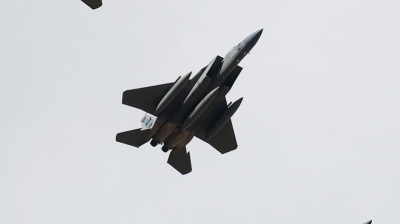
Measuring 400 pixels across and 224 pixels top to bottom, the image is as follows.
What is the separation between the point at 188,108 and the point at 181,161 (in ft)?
13.4

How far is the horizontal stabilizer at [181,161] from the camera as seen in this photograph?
36.3 meters

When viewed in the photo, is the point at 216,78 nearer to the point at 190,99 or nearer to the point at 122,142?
the point at 190,99

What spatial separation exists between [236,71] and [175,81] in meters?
2.86

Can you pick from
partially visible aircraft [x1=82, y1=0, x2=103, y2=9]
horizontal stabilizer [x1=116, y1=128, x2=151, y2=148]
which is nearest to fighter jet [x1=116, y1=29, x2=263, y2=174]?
horizontal stabilizer [x1=116, y1=128, x2=151, y2=148]

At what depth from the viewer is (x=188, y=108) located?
33.5 meters

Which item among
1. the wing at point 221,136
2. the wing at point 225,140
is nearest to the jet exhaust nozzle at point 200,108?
the wing at point 221,136

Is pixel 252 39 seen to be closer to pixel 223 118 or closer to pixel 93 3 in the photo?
pixel 223 118

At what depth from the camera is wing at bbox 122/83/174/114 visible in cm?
3381

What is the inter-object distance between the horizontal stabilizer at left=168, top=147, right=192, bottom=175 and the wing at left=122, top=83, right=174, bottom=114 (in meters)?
3.15

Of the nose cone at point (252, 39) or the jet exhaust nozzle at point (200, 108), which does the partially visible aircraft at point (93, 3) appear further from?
the nose cone at point (252, 39)

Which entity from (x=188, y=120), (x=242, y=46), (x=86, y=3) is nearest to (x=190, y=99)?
→ (x=188, y=120)

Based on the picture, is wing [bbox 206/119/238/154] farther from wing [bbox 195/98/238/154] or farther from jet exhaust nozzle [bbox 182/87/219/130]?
jet exhaust nozzle [bbox 182/87/219/130]

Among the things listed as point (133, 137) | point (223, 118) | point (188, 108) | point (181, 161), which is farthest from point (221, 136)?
point (133, 137)

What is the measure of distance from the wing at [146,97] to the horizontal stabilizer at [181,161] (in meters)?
3.15
